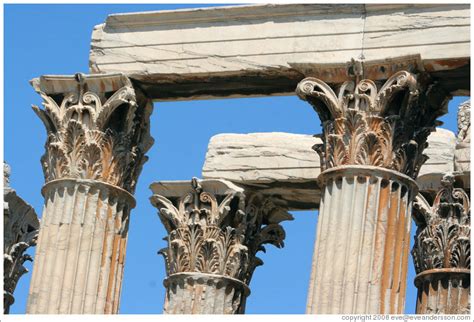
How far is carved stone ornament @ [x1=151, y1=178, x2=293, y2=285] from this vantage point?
38438mm

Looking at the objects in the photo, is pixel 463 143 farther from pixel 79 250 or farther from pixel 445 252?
pixel 79 250

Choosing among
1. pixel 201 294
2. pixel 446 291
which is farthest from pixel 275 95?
pixel 446 291

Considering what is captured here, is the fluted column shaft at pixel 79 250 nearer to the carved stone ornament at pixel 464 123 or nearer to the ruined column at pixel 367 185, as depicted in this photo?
the ruined column at pixel 367 185

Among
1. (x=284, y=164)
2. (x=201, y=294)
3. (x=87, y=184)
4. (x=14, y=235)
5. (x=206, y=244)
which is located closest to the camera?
(x=87, y=184)

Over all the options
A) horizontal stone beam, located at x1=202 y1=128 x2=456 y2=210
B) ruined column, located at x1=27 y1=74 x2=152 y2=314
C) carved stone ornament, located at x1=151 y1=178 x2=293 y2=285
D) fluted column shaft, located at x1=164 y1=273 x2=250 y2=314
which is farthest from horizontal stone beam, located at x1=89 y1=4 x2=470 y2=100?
horizontal stone beam, located at x1=202 y1=128 x2=456 y2=210

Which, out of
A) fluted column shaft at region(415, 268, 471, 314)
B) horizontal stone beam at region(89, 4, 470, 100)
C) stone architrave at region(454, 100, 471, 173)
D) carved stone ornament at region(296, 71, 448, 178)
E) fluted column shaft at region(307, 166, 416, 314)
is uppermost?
stone architrave at region(454, 100, 471, 173)

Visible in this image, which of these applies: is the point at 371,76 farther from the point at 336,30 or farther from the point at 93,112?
the point at 93,112

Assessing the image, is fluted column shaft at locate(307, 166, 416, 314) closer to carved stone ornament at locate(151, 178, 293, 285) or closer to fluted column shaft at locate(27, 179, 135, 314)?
fluted column shaft at locate(27, 179, 135, 314)

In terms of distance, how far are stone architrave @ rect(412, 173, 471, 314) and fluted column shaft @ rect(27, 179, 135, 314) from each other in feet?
25.4

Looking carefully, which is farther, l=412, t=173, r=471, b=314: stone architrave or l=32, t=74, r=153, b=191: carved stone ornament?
l=412, t=173, r=471, b=314: stone architrave

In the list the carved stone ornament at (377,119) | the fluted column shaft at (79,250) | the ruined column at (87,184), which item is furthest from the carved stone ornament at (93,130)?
the carved stone ornament at (377,119)

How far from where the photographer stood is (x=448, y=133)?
40.3 meters

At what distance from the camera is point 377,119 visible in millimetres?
32250

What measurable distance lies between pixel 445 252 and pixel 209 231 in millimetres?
4741
